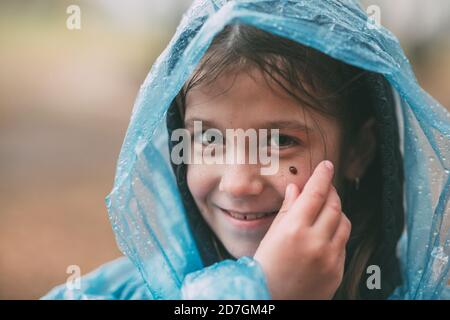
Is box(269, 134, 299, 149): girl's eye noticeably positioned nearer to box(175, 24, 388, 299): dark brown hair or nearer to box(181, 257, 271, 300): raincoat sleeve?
box(175, 24, 388, 299): dark brown hair

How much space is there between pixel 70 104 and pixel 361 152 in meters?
3.51

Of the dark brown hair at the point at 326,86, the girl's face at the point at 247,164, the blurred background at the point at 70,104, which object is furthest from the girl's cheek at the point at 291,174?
the blurred background at the point at 70,104

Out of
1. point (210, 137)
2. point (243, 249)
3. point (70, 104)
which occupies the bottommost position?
point (243, 249)

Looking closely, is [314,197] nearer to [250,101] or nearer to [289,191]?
[289,191]

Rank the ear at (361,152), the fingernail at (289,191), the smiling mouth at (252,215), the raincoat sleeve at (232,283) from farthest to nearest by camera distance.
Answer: the ear at (361,152)
the smiling mouth at (252,215)
the fingernail at (289,191)
the raincoat sleeve at (232,283)

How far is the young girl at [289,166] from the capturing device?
893 millimetres

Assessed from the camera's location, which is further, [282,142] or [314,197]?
[282,142]

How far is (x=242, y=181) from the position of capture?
99 cm

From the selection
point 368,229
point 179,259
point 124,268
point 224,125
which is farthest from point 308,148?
point 124,268

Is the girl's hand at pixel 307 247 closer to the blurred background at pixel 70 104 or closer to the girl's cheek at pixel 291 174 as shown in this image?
the girl's cheek at pixel 291 174

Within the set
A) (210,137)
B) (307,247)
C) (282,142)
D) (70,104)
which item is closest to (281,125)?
(282,142)

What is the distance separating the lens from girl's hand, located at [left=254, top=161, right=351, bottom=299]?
0.86 meters

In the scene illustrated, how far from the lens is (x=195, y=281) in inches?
34.3
